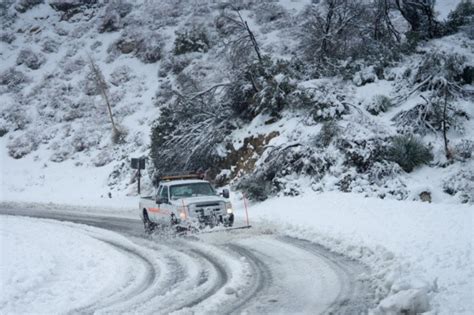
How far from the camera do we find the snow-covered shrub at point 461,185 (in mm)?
14625

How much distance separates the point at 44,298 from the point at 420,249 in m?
6.75

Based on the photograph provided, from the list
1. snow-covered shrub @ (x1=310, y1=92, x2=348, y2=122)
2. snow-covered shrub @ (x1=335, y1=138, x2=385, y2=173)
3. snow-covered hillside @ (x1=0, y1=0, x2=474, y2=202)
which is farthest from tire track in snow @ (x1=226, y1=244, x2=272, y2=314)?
snow-covered shrub @ (x1=310, y1=92, x2=348, y2=122)

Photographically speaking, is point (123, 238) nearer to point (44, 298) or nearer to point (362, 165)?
point (44, 298)

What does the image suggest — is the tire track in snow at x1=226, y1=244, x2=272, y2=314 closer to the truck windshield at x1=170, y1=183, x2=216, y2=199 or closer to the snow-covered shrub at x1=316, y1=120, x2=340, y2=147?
the truck windshield at x1=170, y1=183, x2=216, y2=199

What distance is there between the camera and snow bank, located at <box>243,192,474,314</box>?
5930 millimetres

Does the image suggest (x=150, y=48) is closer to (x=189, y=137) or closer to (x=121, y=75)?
(x=121, y=75)

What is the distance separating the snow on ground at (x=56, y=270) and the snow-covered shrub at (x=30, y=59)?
118 feet

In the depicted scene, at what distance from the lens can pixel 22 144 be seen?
130 ft

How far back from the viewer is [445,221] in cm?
1045

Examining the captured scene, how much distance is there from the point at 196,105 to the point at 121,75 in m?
19.7

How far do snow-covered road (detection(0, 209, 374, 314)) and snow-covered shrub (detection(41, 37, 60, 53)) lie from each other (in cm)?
3893

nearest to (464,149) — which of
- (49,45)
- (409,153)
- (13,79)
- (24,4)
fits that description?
(409,153)

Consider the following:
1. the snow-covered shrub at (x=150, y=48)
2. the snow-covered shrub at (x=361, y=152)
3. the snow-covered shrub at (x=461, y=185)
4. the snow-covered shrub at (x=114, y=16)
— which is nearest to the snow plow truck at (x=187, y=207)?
the snow-covered shrub at (x=361, y=152)

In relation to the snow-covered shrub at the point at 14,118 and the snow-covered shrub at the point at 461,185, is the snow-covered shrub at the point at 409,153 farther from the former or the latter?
the snow-covered shrub at the point at 14,118
